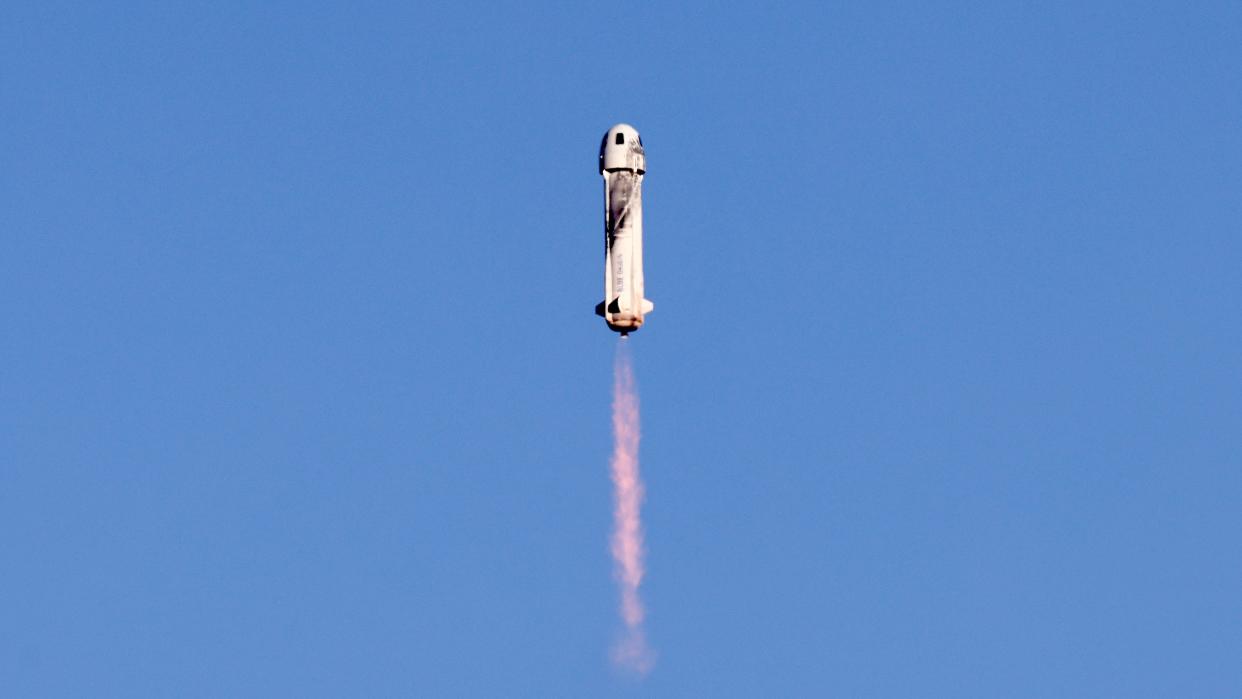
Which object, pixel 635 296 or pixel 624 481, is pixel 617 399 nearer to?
pixel 624 481

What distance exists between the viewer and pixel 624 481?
13638 cm

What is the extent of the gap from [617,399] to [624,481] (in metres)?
3.84

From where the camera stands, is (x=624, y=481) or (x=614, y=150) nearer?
(x=614, y=150)

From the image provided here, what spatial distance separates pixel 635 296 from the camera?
124 m

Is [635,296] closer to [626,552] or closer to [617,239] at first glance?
[617,239]

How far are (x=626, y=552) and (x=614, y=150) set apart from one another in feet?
64.7

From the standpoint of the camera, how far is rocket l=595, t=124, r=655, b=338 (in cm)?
12375

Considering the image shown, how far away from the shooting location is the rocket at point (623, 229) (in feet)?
406

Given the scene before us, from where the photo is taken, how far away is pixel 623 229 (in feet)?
411

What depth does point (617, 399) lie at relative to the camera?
135250 millimetres

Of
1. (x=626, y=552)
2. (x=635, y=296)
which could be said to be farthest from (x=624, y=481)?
(x=635, y=296)

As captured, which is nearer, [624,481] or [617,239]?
[617,239]

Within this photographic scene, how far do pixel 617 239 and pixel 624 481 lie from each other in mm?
15320

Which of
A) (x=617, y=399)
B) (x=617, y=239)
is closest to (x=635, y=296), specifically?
(x=617, y=239)
